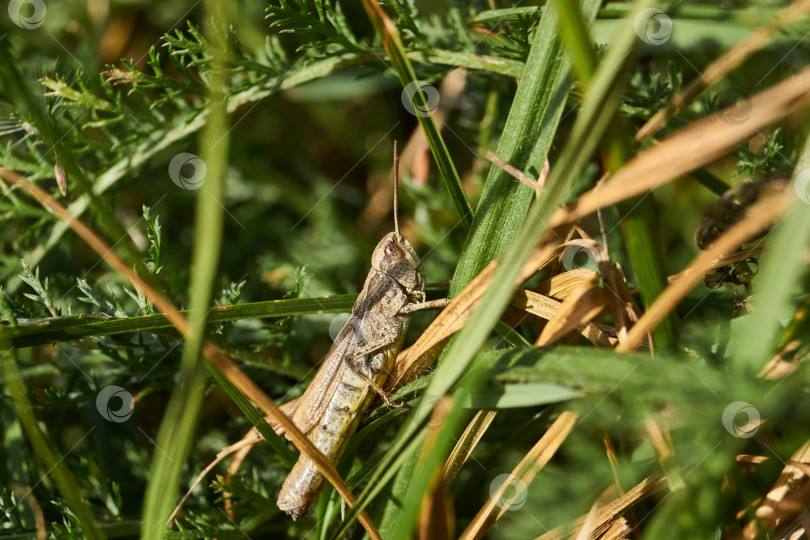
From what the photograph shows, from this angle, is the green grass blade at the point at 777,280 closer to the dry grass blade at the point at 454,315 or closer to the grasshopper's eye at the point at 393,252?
the dry grass blade at the point at 454,315

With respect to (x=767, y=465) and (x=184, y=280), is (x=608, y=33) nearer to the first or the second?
(x=767, y=465)

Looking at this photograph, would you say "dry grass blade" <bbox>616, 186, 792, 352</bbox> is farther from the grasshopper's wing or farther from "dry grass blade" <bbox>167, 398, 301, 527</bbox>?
"dry grass blade" <bbox>167, 398, 301, 527</bbox>

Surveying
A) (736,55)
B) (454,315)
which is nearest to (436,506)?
(454,315)

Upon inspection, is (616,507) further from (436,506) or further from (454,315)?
(454,315)

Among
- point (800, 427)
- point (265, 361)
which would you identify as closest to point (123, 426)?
point (265, 361)

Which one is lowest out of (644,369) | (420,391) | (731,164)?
(644,369)

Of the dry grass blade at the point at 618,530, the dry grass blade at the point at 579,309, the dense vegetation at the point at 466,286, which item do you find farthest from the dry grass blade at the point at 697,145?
the dry grass blade at the point at 618,530

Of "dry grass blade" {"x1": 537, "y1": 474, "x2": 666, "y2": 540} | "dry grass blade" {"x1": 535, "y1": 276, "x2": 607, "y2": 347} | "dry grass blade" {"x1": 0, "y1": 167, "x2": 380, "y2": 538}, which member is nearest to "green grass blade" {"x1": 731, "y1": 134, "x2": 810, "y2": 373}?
"dry grass blade" {"x1": 535, "y1": 276, "x2": 607, "y2": 347}

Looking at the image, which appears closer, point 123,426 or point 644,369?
point 644,369
